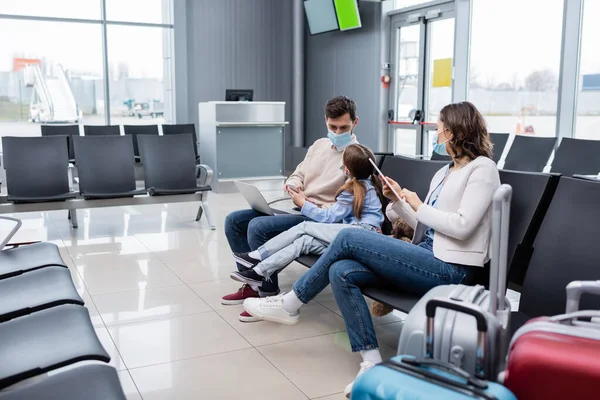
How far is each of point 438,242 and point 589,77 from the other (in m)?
4.24

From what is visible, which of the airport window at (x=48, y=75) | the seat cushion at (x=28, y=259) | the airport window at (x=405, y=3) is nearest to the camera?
the seat cushion at (x=28, y=259)

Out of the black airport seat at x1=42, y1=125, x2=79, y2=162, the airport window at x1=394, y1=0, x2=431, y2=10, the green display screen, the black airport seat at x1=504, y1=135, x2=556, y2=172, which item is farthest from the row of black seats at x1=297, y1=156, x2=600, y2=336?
the green display screen

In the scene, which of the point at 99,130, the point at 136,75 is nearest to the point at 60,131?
the point at 99,130

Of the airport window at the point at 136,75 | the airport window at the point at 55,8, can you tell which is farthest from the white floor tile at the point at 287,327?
the airport window at the point at 55,8

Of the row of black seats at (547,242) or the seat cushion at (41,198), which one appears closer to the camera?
the row of black seats at (547,242)

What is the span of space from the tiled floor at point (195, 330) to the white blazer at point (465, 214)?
644 mm

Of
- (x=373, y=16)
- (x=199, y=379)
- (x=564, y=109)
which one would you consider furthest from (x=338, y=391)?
(x=373, y=16)

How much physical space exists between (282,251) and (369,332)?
706mm

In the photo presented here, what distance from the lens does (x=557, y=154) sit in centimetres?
452

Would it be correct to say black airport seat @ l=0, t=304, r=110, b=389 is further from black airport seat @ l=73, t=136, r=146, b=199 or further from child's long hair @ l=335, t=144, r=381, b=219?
black airport seat @ l=73, t=136, r=146, b=199

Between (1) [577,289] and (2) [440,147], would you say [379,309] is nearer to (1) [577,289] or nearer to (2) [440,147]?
(2) [440,147]

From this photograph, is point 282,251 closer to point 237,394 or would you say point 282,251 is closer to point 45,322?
point 237,394

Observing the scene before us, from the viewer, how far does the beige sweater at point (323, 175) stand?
3.12 meters

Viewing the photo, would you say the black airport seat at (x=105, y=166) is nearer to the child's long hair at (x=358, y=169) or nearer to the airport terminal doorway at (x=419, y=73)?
the child's long hair at (x=358, y=169)
